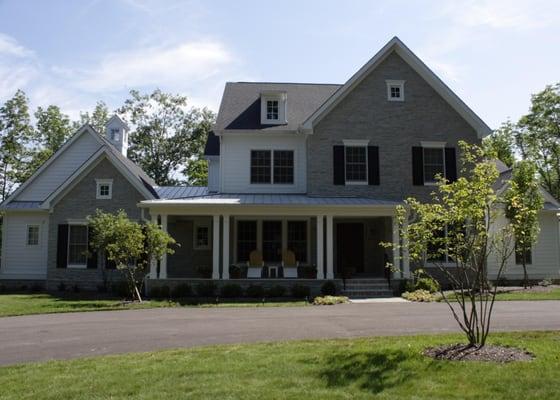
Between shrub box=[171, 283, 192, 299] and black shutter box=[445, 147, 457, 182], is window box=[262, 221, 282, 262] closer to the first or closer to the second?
shrub box=[171, 283, 192, 299]

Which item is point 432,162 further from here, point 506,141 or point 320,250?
point 506,141

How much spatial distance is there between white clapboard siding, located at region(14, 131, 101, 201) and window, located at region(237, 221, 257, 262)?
901 centimetres

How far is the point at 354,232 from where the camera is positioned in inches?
893

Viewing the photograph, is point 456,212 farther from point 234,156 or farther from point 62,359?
point 234,156

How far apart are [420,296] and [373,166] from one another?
6748 millimetres

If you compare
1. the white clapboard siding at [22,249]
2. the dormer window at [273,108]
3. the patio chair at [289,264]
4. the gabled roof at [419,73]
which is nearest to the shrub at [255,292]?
the patio chair at [289,264]

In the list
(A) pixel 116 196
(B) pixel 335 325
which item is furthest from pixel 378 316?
(A) pixel 116 196

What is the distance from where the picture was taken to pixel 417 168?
21891mm

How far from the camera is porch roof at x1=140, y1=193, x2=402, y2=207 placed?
19.3m

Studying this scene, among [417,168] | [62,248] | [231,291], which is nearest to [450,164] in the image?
[417,168]

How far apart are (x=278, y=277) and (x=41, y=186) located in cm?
1332

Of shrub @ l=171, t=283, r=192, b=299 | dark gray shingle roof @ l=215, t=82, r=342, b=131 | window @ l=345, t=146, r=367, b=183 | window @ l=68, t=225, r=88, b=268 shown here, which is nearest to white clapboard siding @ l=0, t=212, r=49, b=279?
window @ l=68, t=225, r=88, b=268

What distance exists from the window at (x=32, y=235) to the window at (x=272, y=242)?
37.5ft

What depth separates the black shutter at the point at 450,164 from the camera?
2191cm
